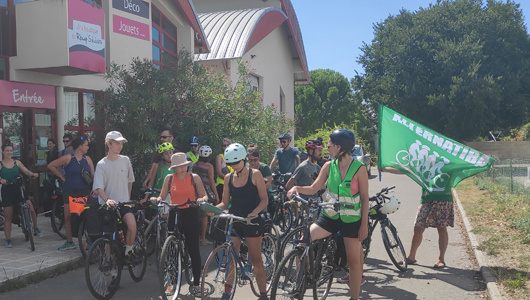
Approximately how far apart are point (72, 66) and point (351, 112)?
51.1m

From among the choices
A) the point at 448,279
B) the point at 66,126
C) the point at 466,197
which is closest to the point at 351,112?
the point at 466,197

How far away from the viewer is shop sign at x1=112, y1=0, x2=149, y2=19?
1409 centimetres

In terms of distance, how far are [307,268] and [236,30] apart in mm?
17204

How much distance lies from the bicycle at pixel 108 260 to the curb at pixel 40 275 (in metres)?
1.32

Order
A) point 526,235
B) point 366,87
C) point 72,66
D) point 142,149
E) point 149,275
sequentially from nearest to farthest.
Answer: point 149,275 < point 526,235 < point 142,149 < point 72,66 < point 366,87

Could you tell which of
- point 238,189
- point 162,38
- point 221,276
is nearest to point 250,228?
point 238,189

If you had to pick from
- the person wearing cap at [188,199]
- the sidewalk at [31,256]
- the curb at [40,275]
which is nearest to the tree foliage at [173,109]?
the sidewalk at [31,256]

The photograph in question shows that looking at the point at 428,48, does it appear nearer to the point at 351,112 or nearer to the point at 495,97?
the point at 495,97

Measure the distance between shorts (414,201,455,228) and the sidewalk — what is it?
4913 millimetres

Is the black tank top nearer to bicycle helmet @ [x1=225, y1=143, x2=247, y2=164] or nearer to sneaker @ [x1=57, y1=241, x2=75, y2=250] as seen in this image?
bicycle helmet @ [x1=225, y1=143, x2=247, y2=164]

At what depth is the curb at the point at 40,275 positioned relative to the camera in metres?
6.51

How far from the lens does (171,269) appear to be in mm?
5750

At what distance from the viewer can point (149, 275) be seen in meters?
7.22

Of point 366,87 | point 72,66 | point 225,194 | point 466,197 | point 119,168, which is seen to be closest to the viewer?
point 225,194
